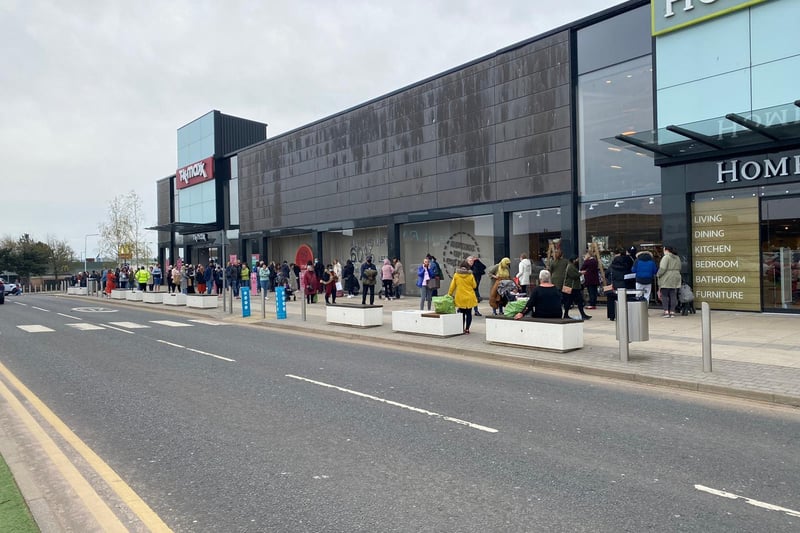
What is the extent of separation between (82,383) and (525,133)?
16.3 metres

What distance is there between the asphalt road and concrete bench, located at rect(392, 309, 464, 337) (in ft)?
9.74

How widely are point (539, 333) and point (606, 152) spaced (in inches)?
395

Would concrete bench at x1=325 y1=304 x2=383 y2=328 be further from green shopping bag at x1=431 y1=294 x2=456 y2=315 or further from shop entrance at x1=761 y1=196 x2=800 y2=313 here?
shop entrance at x1=761 y1=196 x2=800 y2=313

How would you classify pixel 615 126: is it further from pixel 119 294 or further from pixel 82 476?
pixel 119 294

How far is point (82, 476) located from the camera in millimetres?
4762

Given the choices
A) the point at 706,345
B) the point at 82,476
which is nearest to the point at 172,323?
the point at 82,476

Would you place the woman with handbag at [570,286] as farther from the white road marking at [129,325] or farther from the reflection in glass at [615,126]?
the white road marking at [129,325]

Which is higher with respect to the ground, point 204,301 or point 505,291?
point 505,291

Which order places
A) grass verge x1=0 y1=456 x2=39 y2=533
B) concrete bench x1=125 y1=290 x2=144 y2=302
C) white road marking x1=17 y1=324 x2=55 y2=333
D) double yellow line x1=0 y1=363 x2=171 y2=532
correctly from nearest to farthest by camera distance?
grass verge x1=0 y1=456 x2=39 y2=533 → double yellow line x1=0 y1=363 x2=171 y2=532 → white road marking x1=17 y1=324 x2=55 y2=333 → concrete bench x1=125 y1=290 x2=144 y2=302

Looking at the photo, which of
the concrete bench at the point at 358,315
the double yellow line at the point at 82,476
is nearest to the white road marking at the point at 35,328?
the concrete bench at the point at 358,315

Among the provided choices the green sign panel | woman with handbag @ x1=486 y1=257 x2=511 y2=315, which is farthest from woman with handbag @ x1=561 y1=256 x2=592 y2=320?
the green sign panel

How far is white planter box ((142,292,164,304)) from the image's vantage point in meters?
28.3

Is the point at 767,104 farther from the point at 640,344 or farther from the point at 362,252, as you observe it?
the point at 362,252

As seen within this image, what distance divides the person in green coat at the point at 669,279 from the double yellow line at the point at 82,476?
14001 millimetres
